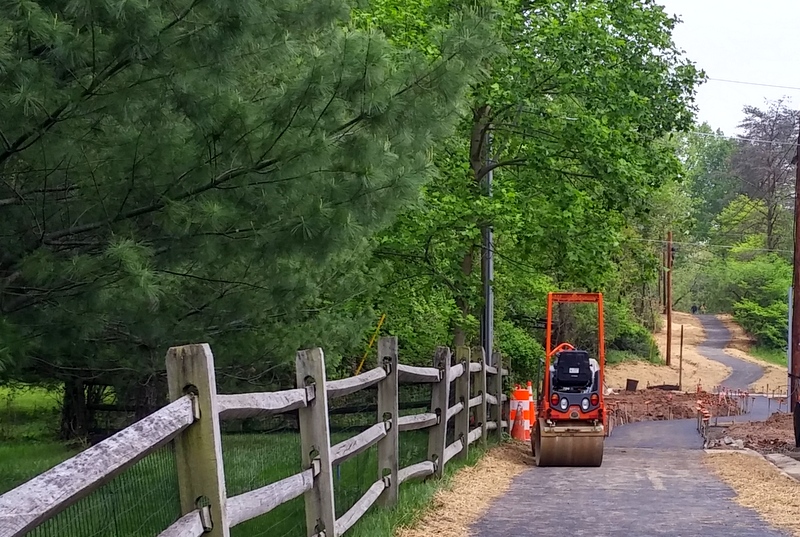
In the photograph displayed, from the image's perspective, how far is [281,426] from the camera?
24.8 feet

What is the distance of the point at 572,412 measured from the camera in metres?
14.5

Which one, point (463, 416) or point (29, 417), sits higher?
point (463, 416)

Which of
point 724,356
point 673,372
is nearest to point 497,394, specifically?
point 673,372

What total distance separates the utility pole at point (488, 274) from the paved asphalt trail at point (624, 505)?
4.43 m

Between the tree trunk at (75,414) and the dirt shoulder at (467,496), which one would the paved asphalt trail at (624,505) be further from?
the tree trunk at (75,414)

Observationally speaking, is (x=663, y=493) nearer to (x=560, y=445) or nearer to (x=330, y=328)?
(x=560, y=445)

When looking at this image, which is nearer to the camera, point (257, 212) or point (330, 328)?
point (257, 212)

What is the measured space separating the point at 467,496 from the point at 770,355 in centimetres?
6446

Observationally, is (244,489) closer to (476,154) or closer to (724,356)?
(476,154)

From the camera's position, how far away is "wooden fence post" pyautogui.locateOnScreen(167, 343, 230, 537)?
4.07 metres

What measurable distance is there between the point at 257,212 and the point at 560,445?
8010 millimetres

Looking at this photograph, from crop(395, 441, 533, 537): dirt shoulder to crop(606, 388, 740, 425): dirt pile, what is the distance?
1916 centimetres

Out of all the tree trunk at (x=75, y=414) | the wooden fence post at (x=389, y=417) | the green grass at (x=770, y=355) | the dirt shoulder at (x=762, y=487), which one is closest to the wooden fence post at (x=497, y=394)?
the dirt shoulder at (x=762, y=487)

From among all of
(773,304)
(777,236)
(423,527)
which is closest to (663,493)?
(423,527)
